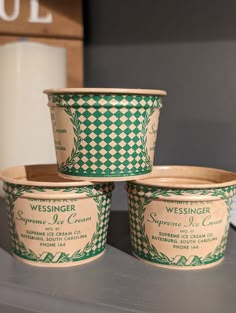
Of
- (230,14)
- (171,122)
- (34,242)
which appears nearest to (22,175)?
(34,242)

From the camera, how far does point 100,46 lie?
3.43ft

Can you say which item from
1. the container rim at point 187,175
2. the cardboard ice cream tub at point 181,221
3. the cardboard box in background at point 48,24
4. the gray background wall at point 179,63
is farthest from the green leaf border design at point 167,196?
the cardboard box in background at point 48,24

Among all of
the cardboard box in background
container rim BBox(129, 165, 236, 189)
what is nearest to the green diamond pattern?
container rim BBox(129, 165, 236, 189)

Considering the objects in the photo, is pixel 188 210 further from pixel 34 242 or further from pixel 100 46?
pixel 100 46

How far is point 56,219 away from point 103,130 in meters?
0.14

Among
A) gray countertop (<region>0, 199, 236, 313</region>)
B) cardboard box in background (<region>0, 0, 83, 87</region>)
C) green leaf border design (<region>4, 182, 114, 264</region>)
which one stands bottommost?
gray countertop (<region>0, 199, 236, 313</region>)

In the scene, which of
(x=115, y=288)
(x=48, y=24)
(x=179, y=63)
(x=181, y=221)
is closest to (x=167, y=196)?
(x=181, y=221)

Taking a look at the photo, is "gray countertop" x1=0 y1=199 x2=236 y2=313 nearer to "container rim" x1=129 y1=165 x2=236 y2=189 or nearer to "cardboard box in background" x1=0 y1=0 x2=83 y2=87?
"container rim" x1=129 y1=165 x2=236 y2=189

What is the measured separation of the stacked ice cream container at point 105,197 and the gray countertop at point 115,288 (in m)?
0.02

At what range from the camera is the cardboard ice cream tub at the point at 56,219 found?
0.60 m

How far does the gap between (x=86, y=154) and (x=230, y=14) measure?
516 millimetres

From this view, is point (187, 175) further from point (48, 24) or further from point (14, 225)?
point (48, 24)

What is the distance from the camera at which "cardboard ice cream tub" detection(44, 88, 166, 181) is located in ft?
1.94

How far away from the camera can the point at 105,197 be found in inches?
25.2
